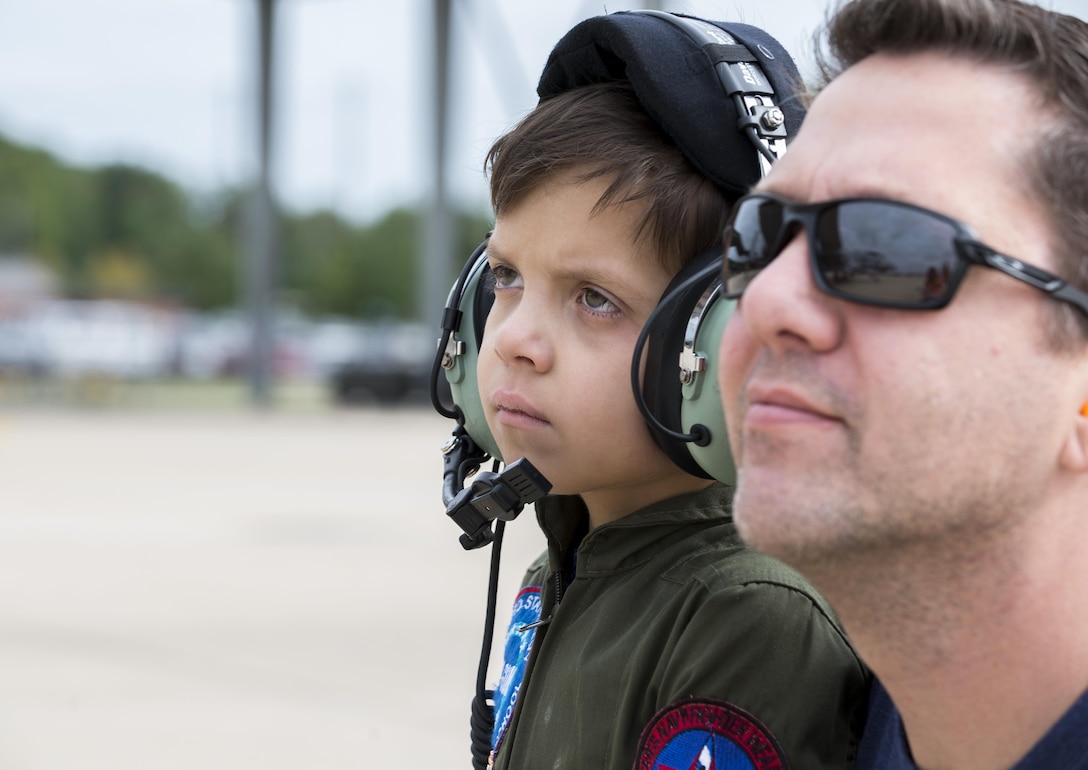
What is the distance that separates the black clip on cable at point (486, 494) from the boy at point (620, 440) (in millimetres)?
34

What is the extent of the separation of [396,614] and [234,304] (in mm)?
70259

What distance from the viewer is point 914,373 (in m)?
1.06

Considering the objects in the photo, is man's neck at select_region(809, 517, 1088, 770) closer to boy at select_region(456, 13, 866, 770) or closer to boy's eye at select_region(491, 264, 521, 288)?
boy at select_region(456, 13, 866, 770)

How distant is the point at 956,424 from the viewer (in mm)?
1060

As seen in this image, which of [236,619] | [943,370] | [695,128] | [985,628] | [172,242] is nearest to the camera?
[943,370]

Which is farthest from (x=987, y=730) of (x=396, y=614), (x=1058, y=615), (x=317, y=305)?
(x=317, y=305)

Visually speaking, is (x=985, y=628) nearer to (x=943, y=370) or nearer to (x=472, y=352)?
(x=943, y=370)

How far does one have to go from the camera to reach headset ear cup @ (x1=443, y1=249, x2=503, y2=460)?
1.98 m

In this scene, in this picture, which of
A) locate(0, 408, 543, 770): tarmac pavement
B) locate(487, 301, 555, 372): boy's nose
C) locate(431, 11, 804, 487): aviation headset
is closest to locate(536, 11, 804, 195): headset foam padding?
locate(431, 11, 804, 487): aviation headset

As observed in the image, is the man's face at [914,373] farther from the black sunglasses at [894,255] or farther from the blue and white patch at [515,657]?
the blue and white patch at [515,657]

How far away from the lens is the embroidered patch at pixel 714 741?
4.67ft

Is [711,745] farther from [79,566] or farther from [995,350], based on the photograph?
[79,566]

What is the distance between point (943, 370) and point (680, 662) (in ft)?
1.95

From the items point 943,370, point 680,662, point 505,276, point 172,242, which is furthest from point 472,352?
point 172,242
